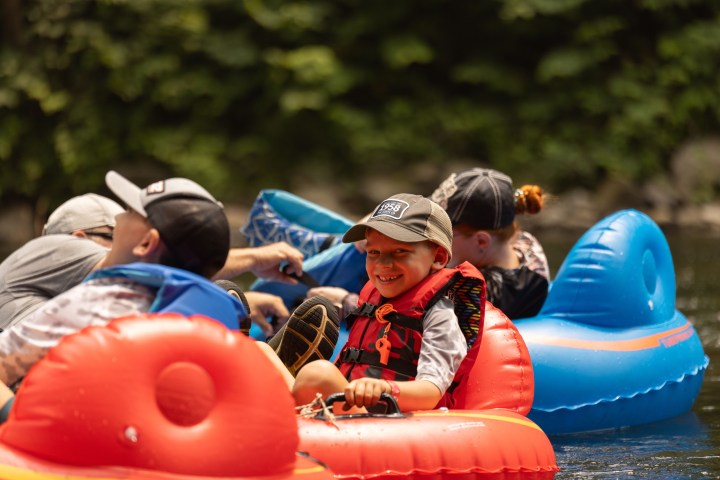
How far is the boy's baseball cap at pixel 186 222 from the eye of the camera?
104 inches

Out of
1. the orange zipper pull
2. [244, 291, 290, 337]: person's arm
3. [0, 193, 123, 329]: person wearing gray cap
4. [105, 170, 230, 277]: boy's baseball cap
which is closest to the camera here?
[105, 170, 230, 277]: boy's baseball cap

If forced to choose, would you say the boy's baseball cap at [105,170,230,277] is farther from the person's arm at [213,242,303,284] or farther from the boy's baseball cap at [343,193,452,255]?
the person's arm at [213,242,303,284]

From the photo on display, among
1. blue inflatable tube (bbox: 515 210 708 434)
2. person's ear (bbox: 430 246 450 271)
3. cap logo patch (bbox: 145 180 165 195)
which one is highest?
cap logo patch (bbox: 145 180 165 195)

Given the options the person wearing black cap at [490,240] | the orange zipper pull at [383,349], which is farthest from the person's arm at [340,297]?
the orange zipper pull at [383,349]

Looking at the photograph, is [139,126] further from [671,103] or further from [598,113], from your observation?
[671,103]

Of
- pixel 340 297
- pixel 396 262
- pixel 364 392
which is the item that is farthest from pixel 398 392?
pixel 340 297

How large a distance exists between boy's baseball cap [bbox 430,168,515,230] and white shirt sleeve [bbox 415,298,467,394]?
1.05 metres

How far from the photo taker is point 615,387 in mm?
4305

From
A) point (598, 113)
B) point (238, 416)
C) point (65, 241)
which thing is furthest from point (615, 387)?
point (598, 113)

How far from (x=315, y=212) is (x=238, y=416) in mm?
2825

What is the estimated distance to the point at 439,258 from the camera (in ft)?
10.6

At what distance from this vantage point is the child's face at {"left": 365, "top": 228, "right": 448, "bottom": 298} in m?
3.14

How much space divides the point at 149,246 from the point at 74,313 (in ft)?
0.74

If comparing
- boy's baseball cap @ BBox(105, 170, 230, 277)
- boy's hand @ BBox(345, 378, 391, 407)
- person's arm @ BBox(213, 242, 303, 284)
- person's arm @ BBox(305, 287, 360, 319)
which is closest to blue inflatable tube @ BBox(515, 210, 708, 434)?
person's arm @ BBox(305, 287, 360, 319)
